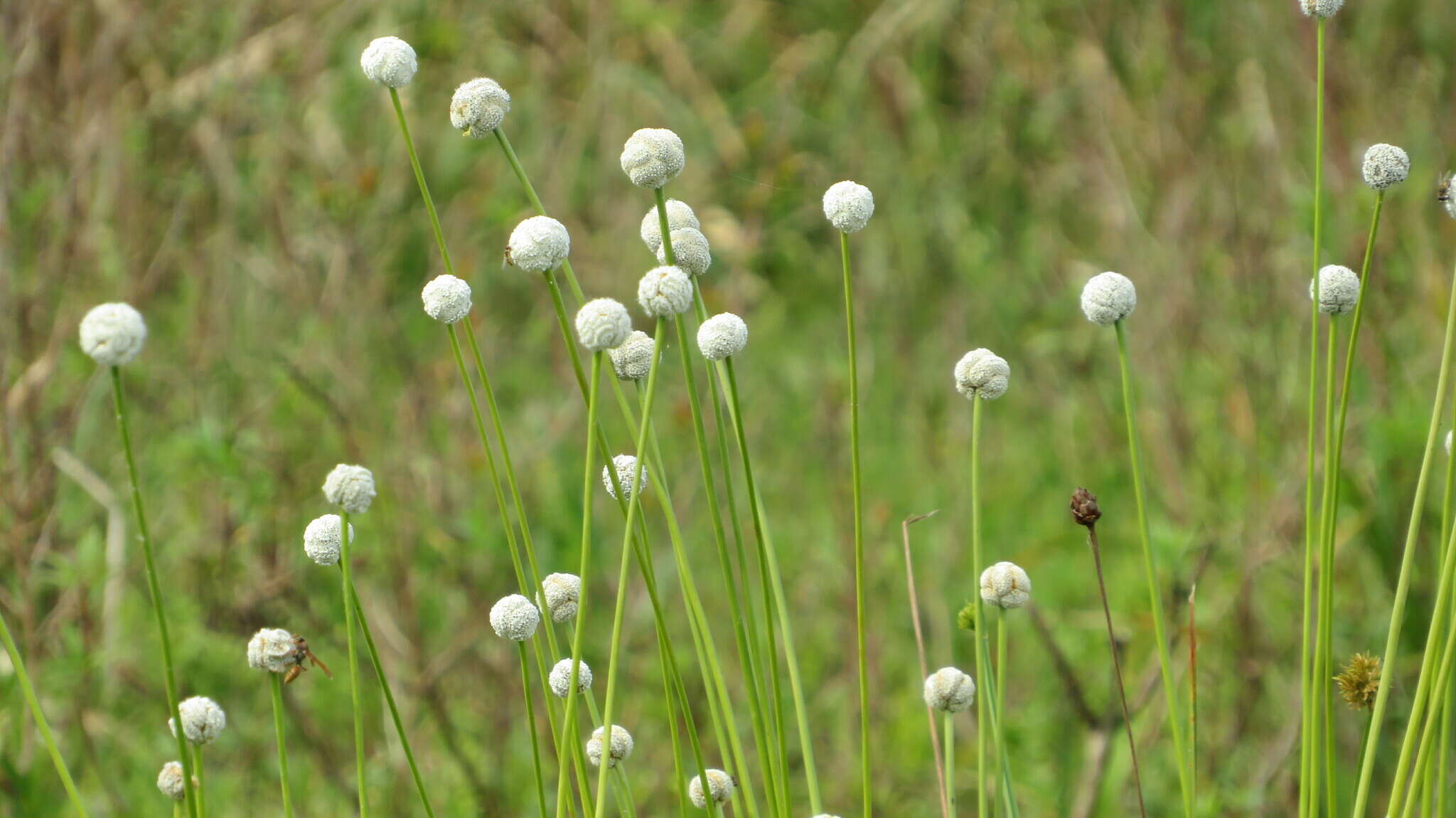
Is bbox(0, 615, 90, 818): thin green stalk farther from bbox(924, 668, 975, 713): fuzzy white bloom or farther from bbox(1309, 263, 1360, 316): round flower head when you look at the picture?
bbox(1309, 263, 1360, 316): round flower head

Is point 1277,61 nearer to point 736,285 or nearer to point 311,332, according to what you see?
point 736,285

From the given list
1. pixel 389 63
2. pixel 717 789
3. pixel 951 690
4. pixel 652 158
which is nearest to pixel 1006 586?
pixel 951 690

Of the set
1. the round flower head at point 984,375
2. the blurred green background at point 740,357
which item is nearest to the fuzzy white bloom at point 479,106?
the round flower head at point 984,375

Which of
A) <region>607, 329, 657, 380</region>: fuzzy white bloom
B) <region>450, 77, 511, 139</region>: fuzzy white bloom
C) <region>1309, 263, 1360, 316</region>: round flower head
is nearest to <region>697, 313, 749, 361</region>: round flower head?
<region>607, 329, 657, 380</region>: fuzzy white bloom

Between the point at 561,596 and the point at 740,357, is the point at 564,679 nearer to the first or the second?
the point at 561,596

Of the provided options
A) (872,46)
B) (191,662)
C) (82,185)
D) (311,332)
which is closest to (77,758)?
(191,662)

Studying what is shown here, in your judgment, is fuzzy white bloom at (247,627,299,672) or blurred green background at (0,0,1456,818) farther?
blurred green background at (0,0,1456,818)
